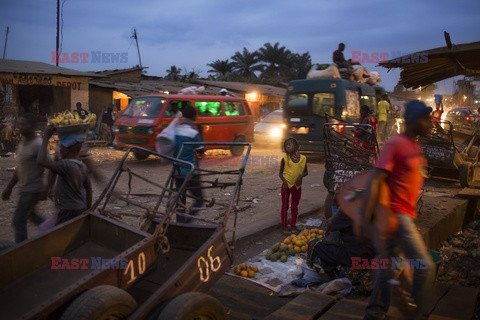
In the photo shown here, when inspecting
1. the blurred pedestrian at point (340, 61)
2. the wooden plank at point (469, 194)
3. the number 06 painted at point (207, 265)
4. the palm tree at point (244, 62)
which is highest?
the palm tree at point (244, 62)

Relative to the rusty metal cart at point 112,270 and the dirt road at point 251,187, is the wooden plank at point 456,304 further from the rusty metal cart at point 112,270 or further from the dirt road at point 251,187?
the dirt road at point 251,187

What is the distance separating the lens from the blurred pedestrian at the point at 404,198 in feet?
9.36

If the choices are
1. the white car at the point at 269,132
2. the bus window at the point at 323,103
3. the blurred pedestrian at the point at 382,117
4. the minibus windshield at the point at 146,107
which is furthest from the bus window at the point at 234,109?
the blurred pedestrian at the point at 382,117

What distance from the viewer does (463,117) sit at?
2567cm

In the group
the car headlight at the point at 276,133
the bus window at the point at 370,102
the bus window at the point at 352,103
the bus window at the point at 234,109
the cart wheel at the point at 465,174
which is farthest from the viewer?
the car headlight at the point at 276,133

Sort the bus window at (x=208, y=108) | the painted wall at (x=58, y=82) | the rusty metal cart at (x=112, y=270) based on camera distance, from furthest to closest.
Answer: the painted wall at (x=58, y=82)
the bus window at (x=208, y=108)
the rusty metal cart at (x=112, y=270)

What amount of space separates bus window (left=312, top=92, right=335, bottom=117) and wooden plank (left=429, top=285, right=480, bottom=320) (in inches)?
353

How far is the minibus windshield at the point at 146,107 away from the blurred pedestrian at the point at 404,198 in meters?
10.00

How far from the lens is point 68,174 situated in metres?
3.79

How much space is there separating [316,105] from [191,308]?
1069 cm

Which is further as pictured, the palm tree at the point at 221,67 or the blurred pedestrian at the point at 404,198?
the palm tree at the point at 221,67

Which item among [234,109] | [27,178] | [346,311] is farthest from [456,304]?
[234,109]

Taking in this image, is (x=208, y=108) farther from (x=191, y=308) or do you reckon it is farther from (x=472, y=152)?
(x=191, y=308)

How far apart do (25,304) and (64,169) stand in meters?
1.27
